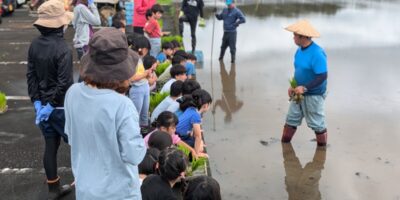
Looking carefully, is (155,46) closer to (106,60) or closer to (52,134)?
(52,134)

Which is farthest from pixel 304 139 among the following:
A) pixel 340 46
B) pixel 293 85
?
pixel 340 46

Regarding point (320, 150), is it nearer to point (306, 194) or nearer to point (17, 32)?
point (306, 194)

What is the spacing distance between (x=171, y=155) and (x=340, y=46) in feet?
32.6

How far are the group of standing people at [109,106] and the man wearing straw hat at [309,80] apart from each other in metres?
0.01

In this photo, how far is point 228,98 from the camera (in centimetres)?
811

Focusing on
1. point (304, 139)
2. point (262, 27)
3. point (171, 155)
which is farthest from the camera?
point (262, 27)

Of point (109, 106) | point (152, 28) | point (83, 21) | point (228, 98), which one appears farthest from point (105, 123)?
point (152, 28)

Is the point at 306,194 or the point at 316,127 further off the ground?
the point at 316,127

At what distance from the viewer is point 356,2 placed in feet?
71.3

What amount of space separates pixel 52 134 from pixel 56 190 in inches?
21.4

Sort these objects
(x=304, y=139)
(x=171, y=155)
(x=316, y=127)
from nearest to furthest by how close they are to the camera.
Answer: (x=171, y=155) < (x=316, y=127) < (x=304, y=139)

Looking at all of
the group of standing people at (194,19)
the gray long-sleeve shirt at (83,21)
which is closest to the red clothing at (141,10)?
the group of standing people at (194,19)

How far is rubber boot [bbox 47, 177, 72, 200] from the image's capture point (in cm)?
404

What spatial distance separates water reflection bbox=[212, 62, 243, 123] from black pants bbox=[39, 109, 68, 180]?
3.51 meters
